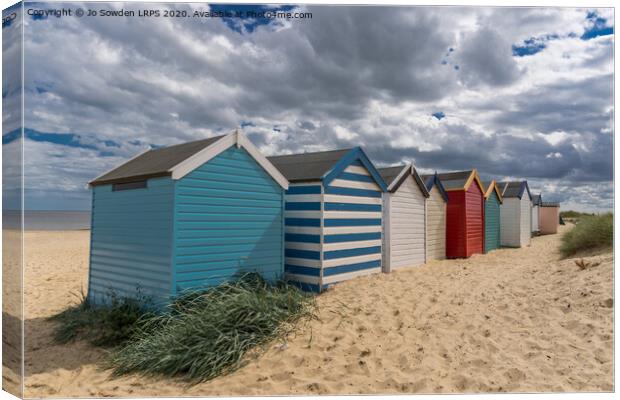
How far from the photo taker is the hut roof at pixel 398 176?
12.2m

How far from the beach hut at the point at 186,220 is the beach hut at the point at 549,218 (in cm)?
2876

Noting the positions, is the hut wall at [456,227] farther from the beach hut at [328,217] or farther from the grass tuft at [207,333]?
the grass tuft at [207,333]

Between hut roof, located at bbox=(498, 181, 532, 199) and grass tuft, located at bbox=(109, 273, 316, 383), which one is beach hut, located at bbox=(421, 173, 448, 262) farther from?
grass tuft, located at bbox=(109, 273, 316, 383)

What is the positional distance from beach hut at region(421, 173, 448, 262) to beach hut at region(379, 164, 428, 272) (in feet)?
2.93

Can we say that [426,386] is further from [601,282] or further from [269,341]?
[601,282]

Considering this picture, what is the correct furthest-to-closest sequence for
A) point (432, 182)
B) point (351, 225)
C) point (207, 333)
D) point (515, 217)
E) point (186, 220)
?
point (515, 217), point (432, 182), point (351, 225), point (186, 220), point (207, 333)

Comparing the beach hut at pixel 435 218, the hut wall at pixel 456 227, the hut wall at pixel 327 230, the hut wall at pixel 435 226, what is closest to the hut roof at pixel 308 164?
the hut wall at pixel 327 230

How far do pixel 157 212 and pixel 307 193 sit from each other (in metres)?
3.36

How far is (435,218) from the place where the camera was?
15.5 meters

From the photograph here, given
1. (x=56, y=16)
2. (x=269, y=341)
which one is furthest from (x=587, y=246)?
(x=56, y=16)

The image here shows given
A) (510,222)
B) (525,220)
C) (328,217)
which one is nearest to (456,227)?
(510,222)

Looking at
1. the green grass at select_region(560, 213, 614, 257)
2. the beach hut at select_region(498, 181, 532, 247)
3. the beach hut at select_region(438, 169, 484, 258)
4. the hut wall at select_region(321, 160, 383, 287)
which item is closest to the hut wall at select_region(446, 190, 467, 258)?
the beach hut at select_region(438, 169, 484, 258)

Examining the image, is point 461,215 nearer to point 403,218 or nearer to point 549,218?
point 403,218

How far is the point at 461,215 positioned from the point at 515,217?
21.8 ft
